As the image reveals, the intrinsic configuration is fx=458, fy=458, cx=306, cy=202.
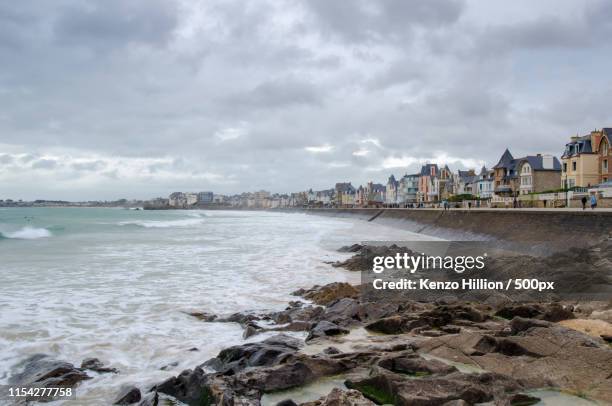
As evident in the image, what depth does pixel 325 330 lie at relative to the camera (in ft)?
29.6

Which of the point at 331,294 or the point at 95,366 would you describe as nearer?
the point at 95,366

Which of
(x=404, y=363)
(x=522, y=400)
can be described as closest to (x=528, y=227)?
(x=404, y=363)

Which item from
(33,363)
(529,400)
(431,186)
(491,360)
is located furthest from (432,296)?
(431,186)

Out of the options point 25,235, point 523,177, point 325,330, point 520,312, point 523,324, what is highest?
point 523,177

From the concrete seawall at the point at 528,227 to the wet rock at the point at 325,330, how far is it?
14.6m

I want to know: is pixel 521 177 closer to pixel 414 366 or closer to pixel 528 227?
pixel 528 227

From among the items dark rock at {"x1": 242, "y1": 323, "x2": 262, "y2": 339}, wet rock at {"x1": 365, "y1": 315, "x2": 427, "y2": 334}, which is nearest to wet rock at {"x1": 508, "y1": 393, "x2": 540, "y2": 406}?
wet rock at {"x1": 365, "y1": 315, "x2": 427, "y2": 334}

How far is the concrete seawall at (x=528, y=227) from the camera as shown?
2080cm

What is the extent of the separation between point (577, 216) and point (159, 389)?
23.1 meters

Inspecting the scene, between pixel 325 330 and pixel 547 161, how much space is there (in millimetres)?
65629

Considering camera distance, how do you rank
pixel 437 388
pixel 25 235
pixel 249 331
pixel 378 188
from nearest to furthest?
pixel 437 388
pixel 249 331
pixel 25 235
pixel 378 188

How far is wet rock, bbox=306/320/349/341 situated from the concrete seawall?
14.6m

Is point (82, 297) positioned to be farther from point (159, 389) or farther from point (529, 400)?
point (529, 400)

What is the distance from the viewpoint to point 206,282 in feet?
52.9
